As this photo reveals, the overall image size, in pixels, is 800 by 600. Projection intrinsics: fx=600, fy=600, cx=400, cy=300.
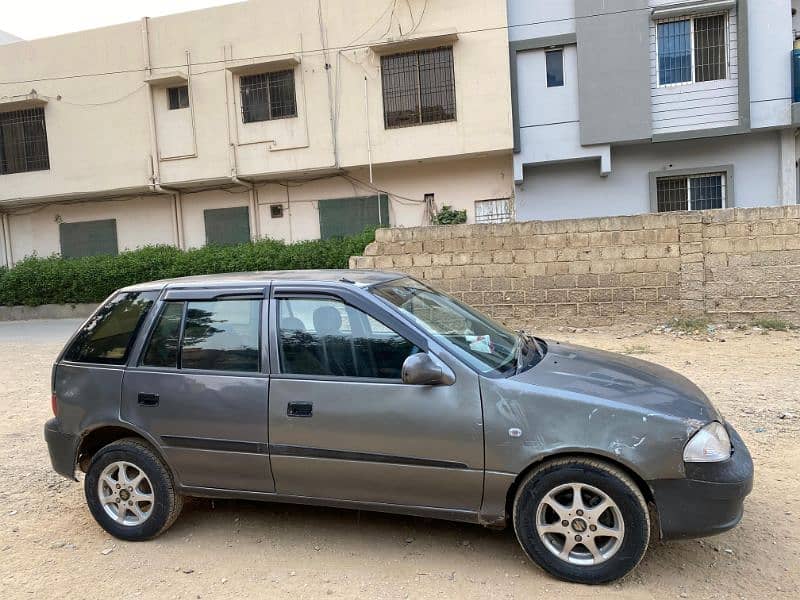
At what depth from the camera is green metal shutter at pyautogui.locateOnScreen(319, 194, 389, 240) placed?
1634 centimetres

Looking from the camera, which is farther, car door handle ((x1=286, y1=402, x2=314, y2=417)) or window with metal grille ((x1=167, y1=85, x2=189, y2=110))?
window with metal grille ((x1=167, y1=85, x2=189, y2=110))

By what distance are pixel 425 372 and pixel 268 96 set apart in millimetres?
14797

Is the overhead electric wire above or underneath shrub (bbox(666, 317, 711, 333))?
above

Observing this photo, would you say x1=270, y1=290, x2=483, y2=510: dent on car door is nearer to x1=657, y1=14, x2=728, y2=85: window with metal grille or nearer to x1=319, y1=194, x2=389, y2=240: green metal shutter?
x1=319, y1=194, x2=389, y2=240: green metal shutter

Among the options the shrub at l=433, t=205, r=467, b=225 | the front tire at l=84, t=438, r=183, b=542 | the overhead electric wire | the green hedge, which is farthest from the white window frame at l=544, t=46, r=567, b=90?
the front tire at l=84, t=438, r=183, b=542

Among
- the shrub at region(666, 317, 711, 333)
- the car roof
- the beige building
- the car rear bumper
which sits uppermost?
the beige building

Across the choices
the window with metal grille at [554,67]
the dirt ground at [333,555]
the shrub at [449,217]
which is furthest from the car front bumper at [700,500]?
the window with metal grille at [554,67]

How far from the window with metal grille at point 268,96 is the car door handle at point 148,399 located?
1360cm

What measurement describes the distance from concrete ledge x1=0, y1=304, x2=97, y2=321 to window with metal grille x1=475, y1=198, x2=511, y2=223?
10.6 metres

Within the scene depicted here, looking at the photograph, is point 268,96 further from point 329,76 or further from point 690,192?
point 690,192

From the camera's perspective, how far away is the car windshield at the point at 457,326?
129 inches

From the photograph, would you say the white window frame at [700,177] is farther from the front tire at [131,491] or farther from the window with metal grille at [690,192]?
the front tire at [131,491]

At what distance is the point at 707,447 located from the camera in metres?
2.85

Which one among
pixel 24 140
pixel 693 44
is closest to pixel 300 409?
pixel 693 44
